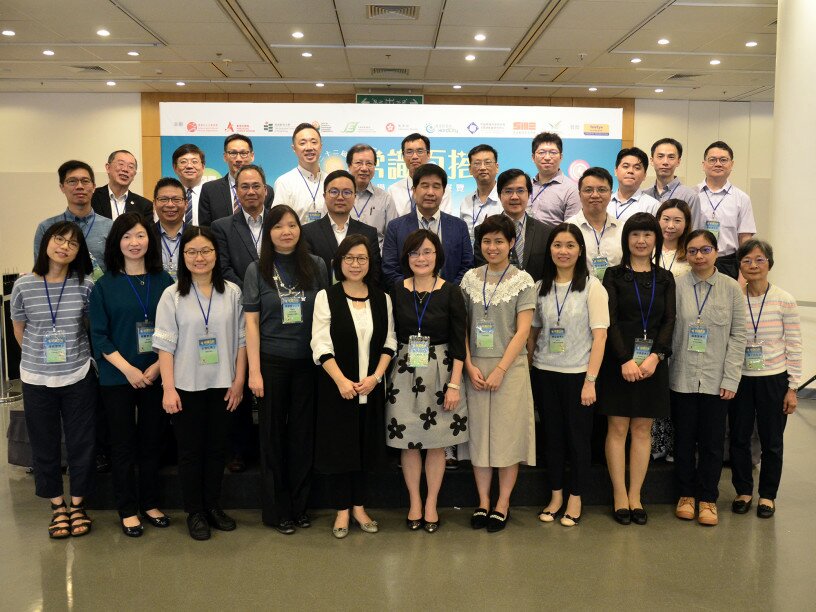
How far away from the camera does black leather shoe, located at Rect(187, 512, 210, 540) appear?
3345 millimetres

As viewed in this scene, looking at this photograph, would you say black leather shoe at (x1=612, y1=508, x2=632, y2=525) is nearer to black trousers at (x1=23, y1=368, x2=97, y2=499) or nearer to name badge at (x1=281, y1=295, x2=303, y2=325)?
name badge at (x1=281, y1=295, x2=303, y2=325)

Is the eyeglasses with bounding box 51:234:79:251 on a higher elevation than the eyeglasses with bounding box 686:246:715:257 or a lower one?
higher

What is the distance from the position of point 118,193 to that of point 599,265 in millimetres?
3339

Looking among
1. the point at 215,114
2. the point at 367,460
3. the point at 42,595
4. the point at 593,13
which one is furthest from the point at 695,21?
the point at 42,595

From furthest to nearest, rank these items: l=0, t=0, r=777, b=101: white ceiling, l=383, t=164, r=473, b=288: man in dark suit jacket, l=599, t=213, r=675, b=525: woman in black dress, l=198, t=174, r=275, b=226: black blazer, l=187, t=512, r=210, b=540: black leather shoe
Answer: l=0, t=0, r=777, b=101: white ceiling → l=198, t=174, r=275, b=226: black blazer → l=383, t=164, r=473, b=288: man in dark suit jacket → l=599, t=213, r=675, b=525: woman in black dress → l=187, t=512, r=210, b=540: black leather shoe

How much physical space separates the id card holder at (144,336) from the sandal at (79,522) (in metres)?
0.95

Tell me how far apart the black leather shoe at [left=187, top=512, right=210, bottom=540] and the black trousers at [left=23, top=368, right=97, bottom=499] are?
58 cm

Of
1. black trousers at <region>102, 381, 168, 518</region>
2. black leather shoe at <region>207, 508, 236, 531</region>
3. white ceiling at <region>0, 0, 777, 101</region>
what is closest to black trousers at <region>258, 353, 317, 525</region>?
black leather shoe at <region>207, 508, 236, 531</region>

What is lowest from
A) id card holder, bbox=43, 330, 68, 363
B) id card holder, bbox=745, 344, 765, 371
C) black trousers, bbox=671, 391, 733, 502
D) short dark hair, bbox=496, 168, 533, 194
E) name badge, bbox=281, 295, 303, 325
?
black trousers, bbox=671, 391, 733, 502

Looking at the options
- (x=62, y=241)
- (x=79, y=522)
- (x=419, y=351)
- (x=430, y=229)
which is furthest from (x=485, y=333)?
(x=79, y=522)

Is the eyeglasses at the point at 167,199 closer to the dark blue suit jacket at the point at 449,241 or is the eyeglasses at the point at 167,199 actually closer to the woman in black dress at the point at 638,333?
the dark blue suit jacket at the point at 449,241

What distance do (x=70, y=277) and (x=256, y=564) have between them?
1.73m

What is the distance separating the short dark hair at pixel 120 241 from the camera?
3291 mm

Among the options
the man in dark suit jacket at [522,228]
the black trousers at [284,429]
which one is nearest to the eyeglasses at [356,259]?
the black trousers at [284,429]
